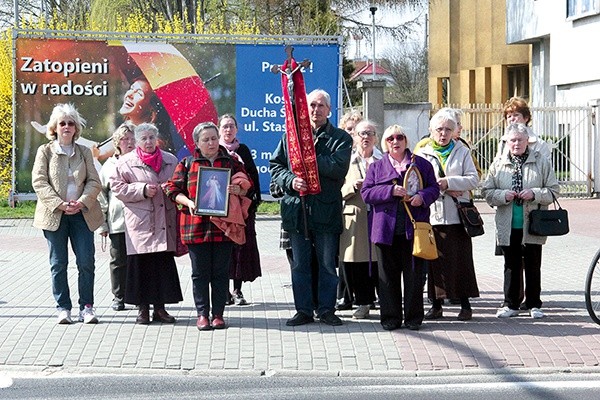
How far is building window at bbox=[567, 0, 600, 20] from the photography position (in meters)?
30.4

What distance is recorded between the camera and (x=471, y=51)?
46094 mm

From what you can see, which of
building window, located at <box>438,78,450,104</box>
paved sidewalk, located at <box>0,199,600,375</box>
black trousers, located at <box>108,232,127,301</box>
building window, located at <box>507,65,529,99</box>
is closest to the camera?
paved sidewalk, located at <box>0,199,600,375</box>

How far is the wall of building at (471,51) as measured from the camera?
42.2 meters

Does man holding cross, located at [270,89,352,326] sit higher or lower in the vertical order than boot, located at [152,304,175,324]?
higher

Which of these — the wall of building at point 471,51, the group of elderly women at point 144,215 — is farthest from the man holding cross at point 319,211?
the wall of building at point 471,51

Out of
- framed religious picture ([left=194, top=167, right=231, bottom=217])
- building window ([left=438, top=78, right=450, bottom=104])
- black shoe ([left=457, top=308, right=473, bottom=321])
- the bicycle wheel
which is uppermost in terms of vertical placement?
building window ([left=438, top=78, right=450, bottom=104])

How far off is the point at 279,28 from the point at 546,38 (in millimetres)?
10647

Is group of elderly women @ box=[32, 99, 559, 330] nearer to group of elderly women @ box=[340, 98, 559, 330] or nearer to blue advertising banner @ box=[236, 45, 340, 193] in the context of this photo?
group of elderly women @ box=[340, 98, 559, 330]

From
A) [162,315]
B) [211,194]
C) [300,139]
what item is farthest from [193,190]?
[162,315]

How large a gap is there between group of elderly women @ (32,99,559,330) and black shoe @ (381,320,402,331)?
0.01m

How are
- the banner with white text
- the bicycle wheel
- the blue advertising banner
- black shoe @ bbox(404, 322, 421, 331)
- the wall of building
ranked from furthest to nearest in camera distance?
1. the wall of building
2. the blue advertising banner
3. the banner with white text
4. black shoe @ bbox(404, 322, 421, 331)
5. the bicycle wheel

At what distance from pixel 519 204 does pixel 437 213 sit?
0.75 meters

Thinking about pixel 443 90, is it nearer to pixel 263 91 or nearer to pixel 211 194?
Result: pixel 263 91

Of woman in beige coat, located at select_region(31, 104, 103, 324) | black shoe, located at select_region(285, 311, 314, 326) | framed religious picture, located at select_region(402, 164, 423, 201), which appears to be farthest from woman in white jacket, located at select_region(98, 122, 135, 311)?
framed religious picture, located at select_region(402, 164, 423, 201)
